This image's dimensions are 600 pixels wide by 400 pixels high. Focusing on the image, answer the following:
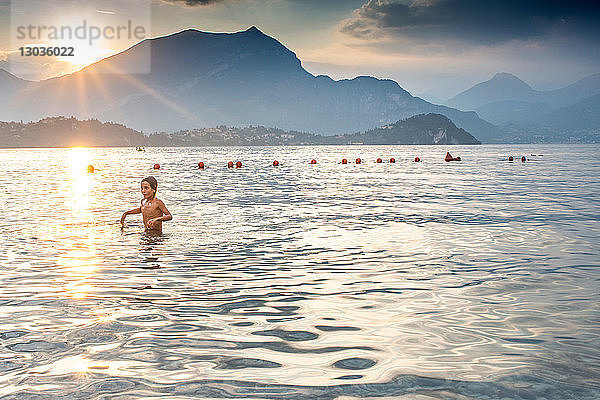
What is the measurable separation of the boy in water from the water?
61 cm

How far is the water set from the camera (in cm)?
666

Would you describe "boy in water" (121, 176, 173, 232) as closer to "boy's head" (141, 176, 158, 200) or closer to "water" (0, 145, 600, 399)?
"boy's head" (141, 176, 158, 200)

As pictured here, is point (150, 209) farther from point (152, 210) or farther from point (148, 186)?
point (148, 186)

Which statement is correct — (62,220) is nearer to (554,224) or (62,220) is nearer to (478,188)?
(554,224)

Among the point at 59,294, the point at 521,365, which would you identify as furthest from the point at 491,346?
the point at 59,294

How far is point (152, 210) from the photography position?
1941 centimetres

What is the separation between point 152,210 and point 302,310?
35.8 feet

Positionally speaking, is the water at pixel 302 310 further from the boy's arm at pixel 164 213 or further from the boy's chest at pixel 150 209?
the boy's chest at pixel 150 209

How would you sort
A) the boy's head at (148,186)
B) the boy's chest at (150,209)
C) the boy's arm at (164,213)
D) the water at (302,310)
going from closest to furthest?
the water at (302,310) → the boy's head at (148,186) → the boy's arm at (164,213) → the boy's chest at (150,209)

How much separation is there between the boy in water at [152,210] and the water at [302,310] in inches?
24.0

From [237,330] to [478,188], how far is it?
3436 cm

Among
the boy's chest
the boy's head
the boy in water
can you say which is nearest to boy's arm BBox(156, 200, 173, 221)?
the boy in water

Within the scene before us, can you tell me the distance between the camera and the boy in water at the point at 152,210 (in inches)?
747

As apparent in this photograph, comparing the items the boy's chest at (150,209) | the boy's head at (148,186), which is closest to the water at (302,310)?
the boy's chest at (150,209)
